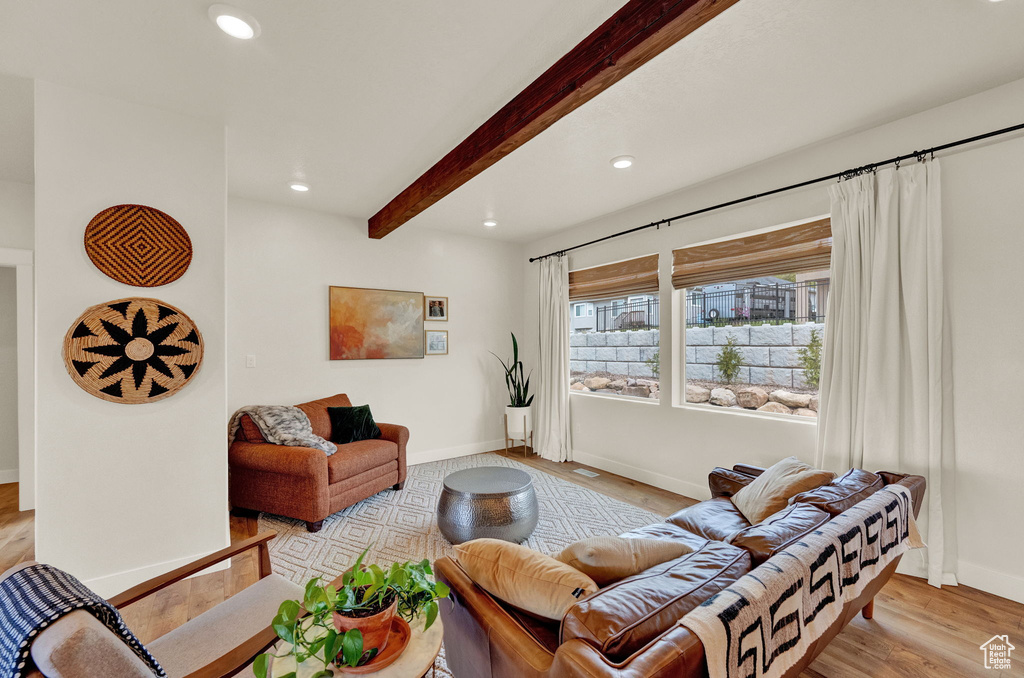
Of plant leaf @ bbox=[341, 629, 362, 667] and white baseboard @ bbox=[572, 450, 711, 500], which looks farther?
white baseboard @ bbox=[572, 450, 711, 500]

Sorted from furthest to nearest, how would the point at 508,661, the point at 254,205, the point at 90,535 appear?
the point at 254,205, the point at 90,535, the point at 508,661

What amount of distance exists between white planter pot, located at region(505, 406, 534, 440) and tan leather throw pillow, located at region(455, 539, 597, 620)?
3.83 meters

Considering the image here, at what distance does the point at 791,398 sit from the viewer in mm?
3242

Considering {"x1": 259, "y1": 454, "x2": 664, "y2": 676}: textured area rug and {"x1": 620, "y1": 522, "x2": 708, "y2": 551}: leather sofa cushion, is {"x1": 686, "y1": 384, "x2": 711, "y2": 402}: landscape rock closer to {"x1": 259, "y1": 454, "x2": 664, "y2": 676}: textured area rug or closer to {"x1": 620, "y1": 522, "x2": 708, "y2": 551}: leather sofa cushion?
{"x1": 259, "y1": 454, "x2": 664, "y2": 676}: textured area rug

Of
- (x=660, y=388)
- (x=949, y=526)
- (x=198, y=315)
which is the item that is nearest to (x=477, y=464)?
(x=660, y=388)

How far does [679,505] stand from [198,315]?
3601 mm

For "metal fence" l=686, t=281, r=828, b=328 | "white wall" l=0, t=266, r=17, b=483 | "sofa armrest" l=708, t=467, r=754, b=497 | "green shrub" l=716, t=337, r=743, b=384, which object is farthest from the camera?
"white wall" l=0, t=266, r=17, b=483

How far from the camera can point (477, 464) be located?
4.81 meters

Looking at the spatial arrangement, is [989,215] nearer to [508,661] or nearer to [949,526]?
[949,526]

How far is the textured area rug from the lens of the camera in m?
2.77

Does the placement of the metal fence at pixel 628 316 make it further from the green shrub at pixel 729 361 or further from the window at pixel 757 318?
the green shrub at pixel 729 361

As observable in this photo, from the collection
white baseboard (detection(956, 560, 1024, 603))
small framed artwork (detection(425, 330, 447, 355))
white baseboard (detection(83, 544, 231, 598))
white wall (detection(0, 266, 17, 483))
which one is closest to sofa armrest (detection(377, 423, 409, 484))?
small framed artwork (detection(425, 330, 447, 355))

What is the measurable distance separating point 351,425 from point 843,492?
11.6 feet

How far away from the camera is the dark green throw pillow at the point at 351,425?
3971mm
